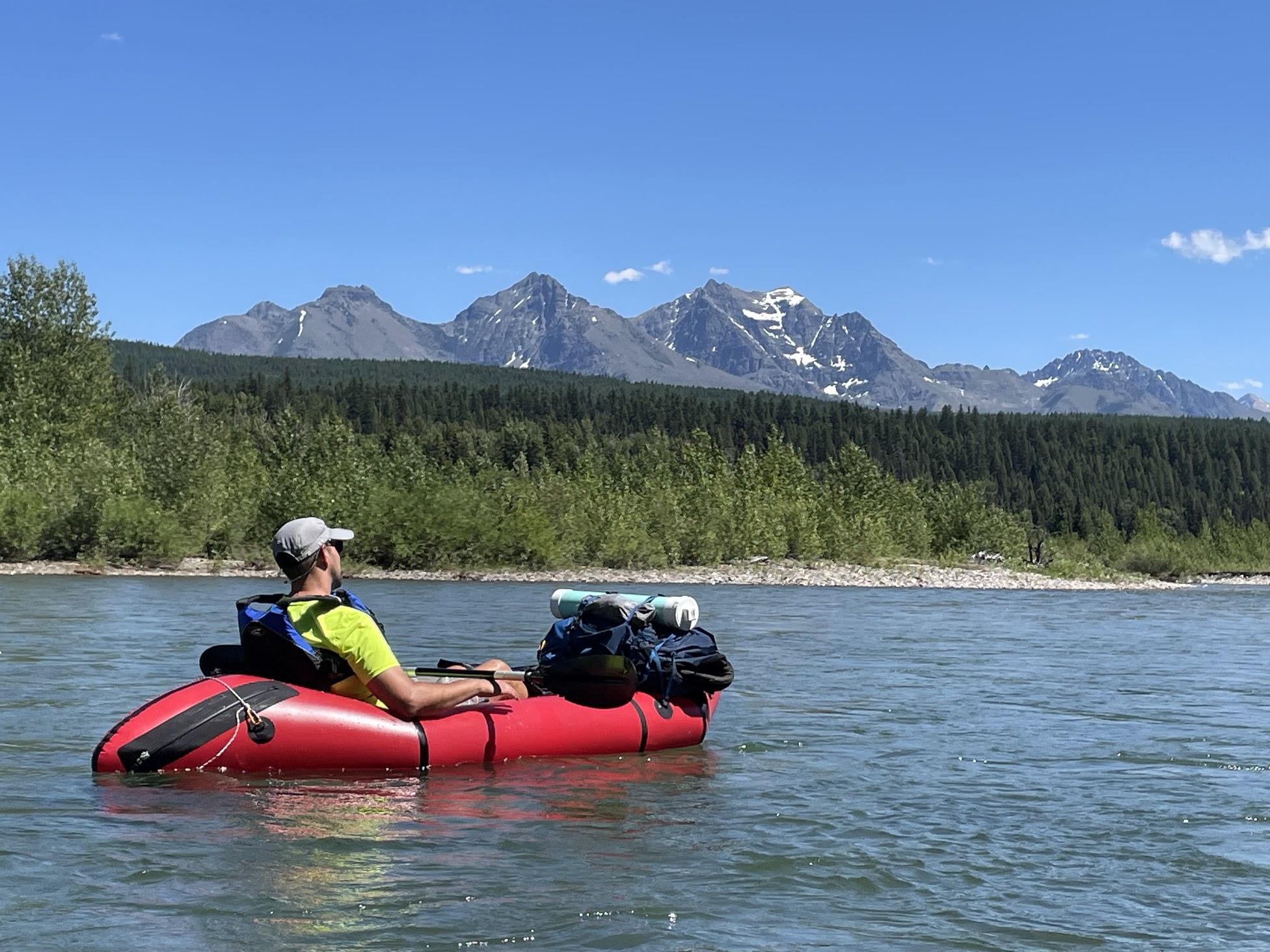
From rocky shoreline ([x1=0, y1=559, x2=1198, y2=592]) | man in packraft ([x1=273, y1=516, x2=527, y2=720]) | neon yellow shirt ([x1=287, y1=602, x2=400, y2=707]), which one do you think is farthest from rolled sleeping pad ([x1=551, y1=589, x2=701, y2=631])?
rocky shoreline ([x1=0, y1=559, x2=1198, y2=592])

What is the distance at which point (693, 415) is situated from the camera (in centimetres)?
15062

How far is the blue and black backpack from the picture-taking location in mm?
10992

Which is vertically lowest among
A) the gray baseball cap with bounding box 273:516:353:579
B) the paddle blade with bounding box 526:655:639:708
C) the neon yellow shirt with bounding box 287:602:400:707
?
the paddle blade with bounding box 526:655:639:708

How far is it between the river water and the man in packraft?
2.11 feet

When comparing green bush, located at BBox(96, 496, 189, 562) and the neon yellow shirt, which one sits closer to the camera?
the neon yellow shirt

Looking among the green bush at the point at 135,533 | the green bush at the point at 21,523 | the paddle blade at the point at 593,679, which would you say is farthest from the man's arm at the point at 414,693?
the green bush at the point at 21,523

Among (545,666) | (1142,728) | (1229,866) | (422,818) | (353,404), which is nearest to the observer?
(1229,866)

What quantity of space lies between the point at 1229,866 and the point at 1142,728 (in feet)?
19.4

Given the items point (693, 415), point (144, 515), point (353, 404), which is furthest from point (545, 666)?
point (693, 415)

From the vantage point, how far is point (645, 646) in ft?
37.0

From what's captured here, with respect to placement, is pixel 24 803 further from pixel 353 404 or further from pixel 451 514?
pixel 353 404

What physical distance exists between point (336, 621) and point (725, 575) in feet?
170

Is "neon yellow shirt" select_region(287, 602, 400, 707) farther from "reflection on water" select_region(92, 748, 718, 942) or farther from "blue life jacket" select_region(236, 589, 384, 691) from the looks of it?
Answer: "reflection on water" select_region(92, 748, 718, 942)

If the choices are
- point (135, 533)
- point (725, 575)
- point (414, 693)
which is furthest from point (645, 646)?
point (725, 575)
